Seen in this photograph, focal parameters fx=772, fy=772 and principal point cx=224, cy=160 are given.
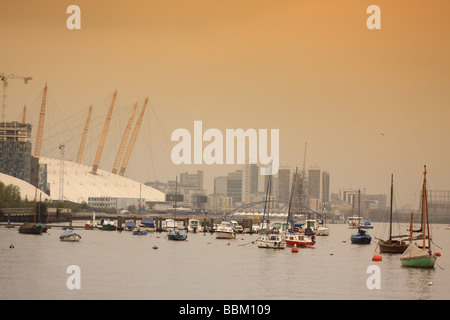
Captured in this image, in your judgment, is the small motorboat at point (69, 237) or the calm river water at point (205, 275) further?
the small motorboat at point (69, 237)

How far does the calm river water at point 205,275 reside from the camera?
6031 cm

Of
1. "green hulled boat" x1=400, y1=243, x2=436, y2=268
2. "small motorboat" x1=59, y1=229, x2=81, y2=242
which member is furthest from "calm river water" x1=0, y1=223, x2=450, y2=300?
"small motorboat" x1=59, y1=229, x2=81, y2=242

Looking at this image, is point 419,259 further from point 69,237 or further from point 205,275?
point 69,237

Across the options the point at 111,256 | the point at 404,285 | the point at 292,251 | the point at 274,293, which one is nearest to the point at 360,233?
the point at 292,251

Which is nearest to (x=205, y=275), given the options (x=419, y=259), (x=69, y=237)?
(x=419, y=259)

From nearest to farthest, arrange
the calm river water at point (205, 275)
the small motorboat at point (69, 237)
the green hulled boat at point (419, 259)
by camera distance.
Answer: the calm river water at point (205, 275) → the green hulled boat at point (419, 259) → the small motorboat at point (69, 237)

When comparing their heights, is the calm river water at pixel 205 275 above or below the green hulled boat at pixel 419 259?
below

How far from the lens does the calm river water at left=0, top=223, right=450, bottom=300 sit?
60.3 meters

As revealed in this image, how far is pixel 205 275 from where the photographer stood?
73500 millimetres

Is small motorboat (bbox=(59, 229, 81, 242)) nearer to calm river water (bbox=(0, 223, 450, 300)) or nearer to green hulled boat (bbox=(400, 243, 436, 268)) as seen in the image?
calm river water (bbox=(0, 223, 450, 300))

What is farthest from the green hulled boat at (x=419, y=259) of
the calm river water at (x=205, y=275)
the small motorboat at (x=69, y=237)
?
the small motorboat at (x=69, y=237)

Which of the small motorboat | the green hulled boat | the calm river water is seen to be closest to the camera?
the calm river water

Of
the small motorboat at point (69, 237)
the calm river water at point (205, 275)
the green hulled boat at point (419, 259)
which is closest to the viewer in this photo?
the calm river water at point (205, 275)

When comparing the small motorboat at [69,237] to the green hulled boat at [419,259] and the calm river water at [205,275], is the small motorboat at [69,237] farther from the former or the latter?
the green hulled boat at [419,259]
